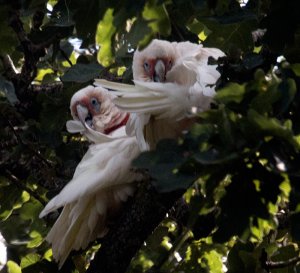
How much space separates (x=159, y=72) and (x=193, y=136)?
1.74m

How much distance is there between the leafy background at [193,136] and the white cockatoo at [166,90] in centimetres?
12

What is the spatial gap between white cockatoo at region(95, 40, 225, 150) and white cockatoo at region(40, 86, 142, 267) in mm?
134

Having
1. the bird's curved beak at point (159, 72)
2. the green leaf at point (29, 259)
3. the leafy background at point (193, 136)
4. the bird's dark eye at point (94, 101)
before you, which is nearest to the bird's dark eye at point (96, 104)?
the bird's dark eye at point (94, 101)

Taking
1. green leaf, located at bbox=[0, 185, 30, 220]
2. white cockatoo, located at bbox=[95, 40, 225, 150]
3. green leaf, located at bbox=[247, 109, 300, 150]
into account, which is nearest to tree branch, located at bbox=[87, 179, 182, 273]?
white cockatoo, located at bbox=[95, 40, 225, 150]

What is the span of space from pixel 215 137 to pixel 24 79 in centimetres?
194

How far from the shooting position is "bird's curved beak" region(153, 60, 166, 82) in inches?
130

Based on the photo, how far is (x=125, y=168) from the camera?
119 inches

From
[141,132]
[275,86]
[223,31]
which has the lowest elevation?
[141,132]

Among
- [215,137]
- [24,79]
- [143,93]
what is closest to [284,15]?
[215,137]

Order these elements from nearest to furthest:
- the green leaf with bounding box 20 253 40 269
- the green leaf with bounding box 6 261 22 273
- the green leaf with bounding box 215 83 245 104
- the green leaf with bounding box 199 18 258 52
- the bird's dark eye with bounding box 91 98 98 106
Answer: the green leaf with bounding box 215 83 245 104 < the green leaf with bounding box 199 18 258 52 < the green leaf with bounding box 6 261 22 273 < the green leaf with bounding box 20 253 40 269 < the bird's dark eye with bounding box 91 98 98 106

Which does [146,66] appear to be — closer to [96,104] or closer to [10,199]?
[96,104]

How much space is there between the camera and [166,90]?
2783 millimetres

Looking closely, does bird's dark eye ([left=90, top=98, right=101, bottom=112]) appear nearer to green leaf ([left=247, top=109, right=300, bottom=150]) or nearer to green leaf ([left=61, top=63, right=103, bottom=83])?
green leaf ([left=61, top=63, right=103, bottom=83])

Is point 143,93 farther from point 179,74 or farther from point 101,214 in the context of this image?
point 101,214
